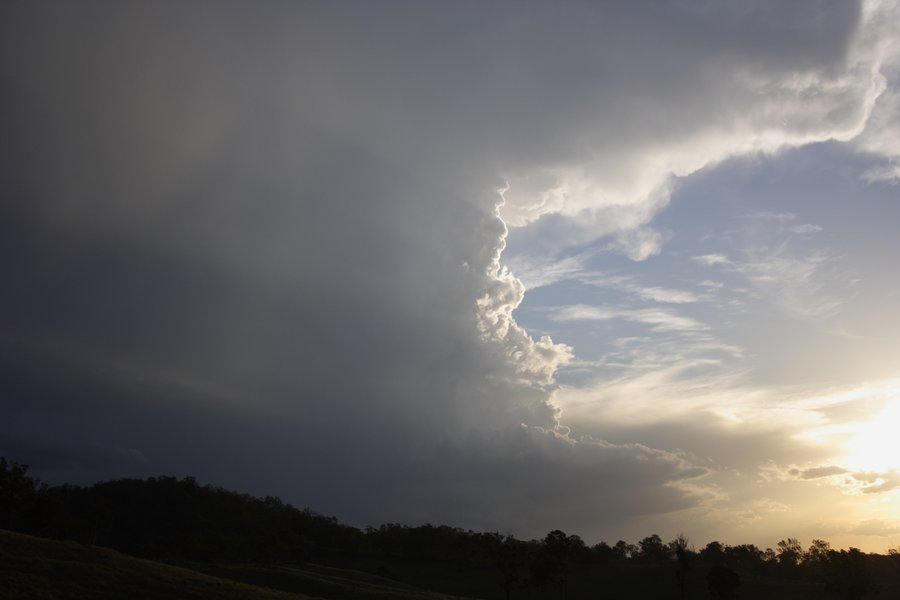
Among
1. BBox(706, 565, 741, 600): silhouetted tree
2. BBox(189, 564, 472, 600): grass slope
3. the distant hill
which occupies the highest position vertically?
BBox(706, 565, 741, 600): silhouetted tree

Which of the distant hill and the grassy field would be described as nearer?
the distant hill

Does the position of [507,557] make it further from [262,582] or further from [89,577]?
[89,577]

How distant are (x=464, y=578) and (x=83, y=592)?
129608 millimetres

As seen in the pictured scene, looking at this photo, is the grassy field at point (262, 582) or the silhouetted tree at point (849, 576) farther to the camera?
the silhouetted tree at point (849, 576)

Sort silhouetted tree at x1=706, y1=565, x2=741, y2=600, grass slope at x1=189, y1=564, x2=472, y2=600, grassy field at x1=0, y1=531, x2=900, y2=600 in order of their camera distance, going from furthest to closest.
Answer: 1. silhouetted tree at x1=706, y1=565, x2=741, y2=600
2. grass slope at x1=189, y1=564, x2=472, y2=600
3. grassy field at x1=0, y1=531, x2=900, y2=600

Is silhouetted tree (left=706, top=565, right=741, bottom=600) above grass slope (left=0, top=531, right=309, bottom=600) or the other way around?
above

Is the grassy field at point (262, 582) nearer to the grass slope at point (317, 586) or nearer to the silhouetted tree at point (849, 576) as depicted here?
the grass slope at point (317, 586)

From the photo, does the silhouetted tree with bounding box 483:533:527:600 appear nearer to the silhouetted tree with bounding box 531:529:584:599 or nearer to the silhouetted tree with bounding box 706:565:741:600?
the silhouetted tree with bounding box 531:529:584:599

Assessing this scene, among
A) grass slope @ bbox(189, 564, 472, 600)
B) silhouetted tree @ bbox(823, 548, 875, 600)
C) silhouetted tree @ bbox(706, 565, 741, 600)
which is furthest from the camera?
silhouetted tree @ bbox(823, 548, 875, 600)

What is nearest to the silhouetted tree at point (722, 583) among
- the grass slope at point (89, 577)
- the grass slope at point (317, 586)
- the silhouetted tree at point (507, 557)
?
the silhouetted tree at point (507, 557)

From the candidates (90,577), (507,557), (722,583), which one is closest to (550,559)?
(507,557)

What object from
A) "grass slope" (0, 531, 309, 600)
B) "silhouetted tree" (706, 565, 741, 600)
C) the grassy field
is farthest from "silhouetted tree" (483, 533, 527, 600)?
"grass slope" (0, 531, 309, 600)

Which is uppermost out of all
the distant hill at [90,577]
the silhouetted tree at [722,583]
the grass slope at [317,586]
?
the silhouetted tree at [722,583]

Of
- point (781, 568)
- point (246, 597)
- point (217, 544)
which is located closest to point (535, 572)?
point (246, 597)
